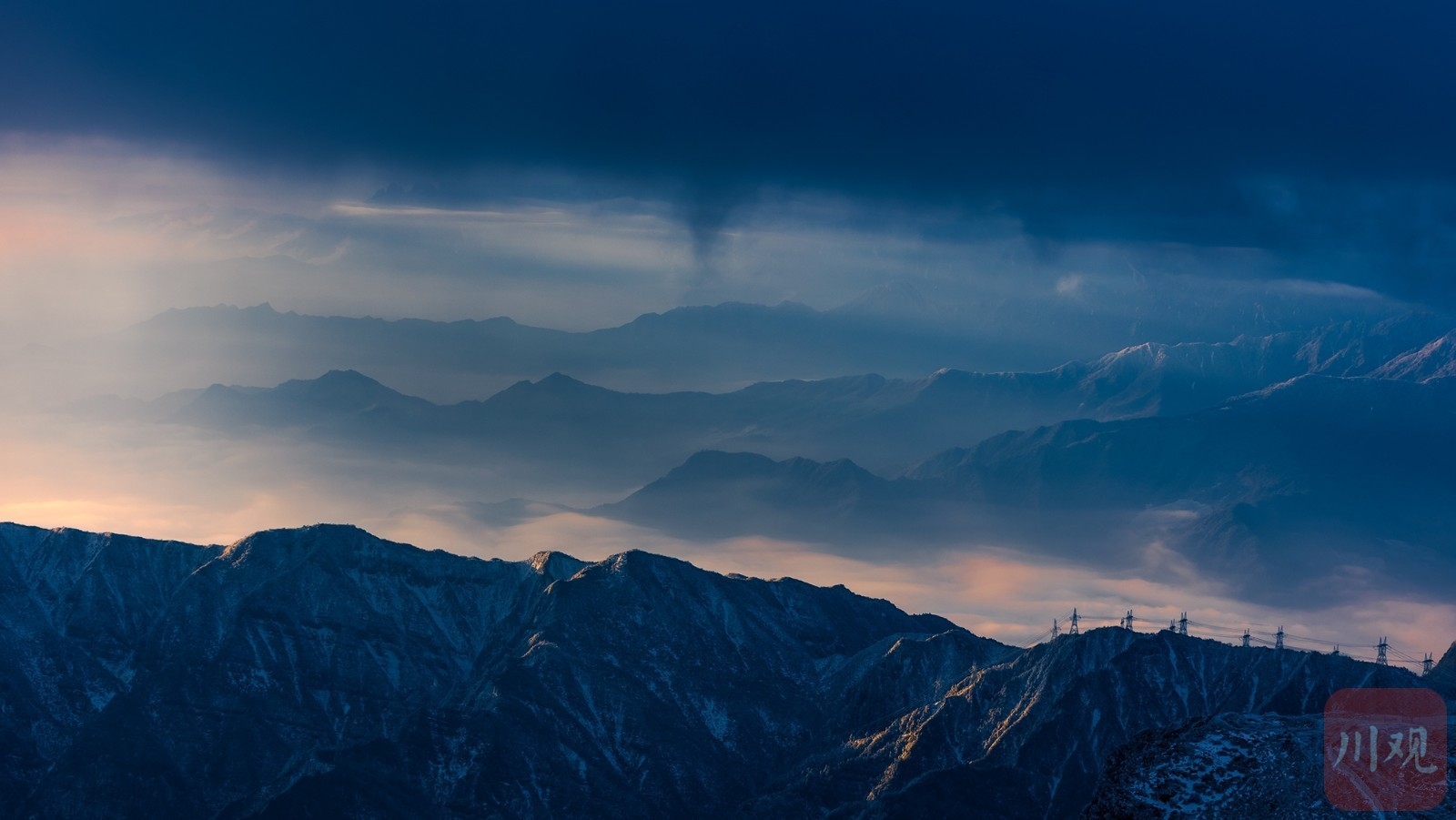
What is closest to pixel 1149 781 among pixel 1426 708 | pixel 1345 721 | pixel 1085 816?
pixel 1085 816

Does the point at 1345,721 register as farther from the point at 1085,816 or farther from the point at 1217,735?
the point at 1085,816

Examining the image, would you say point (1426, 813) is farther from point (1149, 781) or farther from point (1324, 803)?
point (1149, 781)

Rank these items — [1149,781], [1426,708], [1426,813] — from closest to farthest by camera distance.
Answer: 1. [1426,813]
2. [1149,781]
3. [1426,708]

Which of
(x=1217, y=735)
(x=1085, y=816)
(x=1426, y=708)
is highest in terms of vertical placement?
(x=1426, y=708)

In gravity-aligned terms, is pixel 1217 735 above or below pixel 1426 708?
below

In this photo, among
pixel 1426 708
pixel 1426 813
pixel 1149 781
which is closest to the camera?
pixel 1426 813

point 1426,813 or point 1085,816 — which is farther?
point 1085,816

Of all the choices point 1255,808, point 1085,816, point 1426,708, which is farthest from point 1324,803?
point 1426,708

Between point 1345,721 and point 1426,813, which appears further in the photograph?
point 1345,721

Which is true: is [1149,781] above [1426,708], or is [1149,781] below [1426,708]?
below
